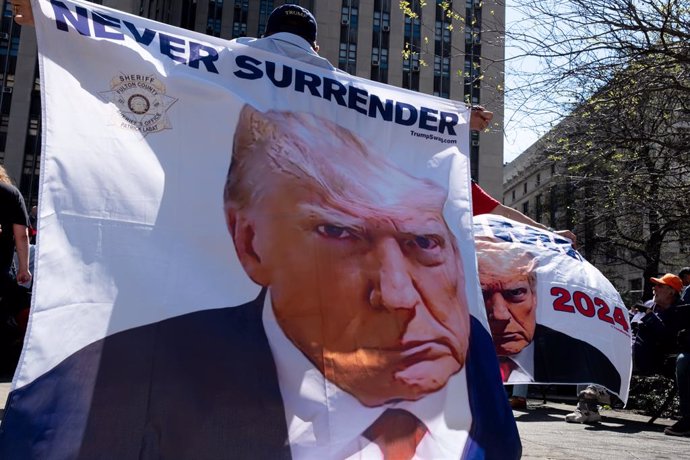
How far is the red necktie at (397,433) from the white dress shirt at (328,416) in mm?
20

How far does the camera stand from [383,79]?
53625 mm

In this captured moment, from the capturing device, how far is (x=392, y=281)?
2.82 meters

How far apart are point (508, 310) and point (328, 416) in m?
2.50

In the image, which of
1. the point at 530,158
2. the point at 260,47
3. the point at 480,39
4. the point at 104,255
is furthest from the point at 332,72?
the point at 530,158

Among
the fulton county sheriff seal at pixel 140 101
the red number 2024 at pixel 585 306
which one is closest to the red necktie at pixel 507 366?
the red number 2024 at pixel 585 306

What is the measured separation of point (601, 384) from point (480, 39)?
5.09 meters

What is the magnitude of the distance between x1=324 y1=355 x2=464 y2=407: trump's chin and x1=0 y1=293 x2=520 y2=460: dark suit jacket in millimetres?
304

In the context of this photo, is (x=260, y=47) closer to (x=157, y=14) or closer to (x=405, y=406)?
(x=405, y=406)

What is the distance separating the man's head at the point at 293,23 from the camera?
3293mm

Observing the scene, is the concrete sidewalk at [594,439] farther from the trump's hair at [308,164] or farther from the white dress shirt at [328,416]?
the trump's hair at [308,164]

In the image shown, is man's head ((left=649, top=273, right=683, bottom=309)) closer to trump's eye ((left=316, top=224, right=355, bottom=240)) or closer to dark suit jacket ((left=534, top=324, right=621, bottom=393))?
dark suit jacket ((left=534, top=324, right=621, bottom=393))

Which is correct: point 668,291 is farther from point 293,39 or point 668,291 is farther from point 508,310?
point 293,39

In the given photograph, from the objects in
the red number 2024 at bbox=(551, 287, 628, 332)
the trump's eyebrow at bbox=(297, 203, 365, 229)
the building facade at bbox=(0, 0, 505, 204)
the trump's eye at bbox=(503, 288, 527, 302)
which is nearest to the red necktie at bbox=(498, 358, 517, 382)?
the trump's eye at bbox=(503, 288, 527, 302)

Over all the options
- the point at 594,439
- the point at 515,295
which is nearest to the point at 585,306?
the point at 515,295
